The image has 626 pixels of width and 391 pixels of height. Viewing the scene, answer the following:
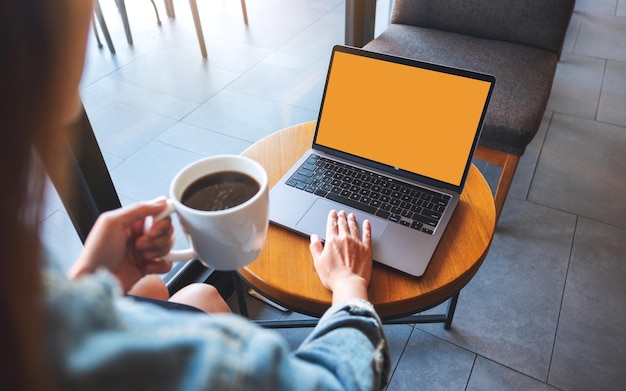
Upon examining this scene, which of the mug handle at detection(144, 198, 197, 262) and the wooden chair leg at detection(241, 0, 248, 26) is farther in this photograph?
the wooden chair leg at detection(241, 0, 248, 26)

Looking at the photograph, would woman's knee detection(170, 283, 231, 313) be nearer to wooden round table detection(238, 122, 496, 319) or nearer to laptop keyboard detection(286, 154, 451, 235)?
wooden round table detection(238, 122, 496, 319)

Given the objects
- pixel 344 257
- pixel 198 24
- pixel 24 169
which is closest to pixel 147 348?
pixel 24 169

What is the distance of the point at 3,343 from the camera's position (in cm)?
24

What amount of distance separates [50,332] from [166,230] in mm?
309

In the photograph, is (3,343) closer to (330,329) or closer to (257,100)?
(330,329)

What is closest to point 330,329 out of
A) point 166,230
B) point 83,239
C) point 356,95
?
point 166,230

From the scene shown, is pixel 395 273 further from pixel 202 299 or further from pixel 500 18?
pixel 500 18

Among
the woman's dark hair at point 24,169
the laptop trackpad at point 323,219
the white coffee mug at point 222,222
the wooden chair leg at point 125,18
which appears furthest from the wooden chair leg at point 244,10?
the woman's dark hair at point 24,169

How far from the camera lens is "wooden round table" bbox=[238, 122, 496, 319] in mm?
757

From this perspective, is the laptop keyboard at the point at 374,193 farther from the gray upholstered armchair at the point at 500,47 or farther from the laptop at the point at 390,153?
the gray upholstered armchair at the point at 500,47

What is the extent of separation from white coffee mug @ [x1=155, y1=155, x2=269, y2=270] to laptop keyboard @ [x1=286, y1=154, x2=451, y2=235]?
313mm

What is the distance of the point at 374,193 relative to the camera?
0.89 metres

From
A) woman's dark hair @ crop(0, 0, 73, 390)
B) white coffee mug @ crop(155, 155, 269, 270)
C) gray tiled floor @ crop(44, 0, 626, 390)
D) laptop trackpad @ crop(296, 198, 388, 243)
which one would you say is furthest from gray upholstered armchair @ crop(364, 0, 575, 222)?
woman's dark hair @ crop(0, 0, 73, 390)

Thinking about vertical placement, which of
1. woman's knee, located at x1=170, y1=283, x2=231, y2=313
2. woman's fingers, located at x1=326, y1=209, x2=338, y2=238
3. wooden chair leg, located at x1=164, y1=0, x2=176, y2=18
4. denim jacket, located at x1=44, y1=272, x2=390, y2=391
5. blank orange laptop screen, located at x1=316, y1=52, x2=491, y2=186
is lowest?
woman's knee, located at x1=170, y1=283, x2=231, y2=313
